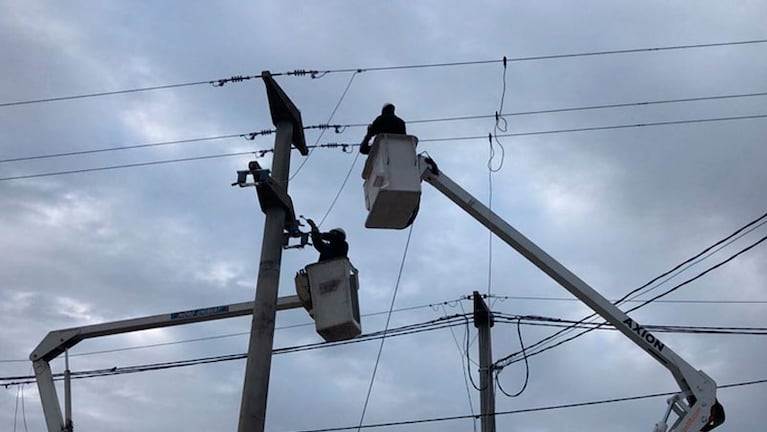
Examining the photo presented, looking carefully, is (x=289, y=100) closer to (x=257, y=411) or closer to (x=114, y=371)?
(x=257, y=411)

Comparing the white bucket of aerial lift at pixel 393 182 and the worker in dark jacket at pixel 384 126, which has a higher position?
the worker in dark jacket at pixel 384 126

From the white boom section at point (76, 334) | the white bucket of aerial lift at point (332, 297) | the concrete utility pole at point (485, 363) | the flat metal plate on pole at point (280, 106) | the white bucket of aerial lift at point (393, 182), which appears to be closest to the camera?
the white bucket of aerial lift at point (393, 182)

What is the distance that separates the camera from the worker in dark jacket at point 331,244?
332 inches

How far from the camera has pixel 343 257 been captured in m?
8.32

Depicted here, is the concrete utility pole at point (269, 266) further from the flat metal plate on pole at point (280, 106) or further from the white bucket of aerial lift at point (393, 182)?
the white bucket of aerial lift at point (393, 182)

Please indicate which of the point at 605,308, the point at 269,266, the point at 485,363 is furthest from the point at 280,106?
the point at 485,363

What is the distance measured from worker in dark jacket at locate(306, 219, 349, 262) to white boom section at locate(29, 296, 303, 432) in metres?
1.14

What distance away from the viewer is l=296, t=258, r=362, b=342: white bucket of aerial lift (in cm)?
793

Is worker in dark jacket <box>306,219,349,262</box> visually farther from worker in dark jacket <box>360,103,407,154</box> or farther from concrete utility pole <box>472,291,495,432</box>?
concrete utility pole <box>472,291,495,432</box>

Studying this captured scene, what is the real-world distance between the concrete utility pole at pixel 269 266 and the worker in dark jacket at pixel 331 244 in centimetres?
36

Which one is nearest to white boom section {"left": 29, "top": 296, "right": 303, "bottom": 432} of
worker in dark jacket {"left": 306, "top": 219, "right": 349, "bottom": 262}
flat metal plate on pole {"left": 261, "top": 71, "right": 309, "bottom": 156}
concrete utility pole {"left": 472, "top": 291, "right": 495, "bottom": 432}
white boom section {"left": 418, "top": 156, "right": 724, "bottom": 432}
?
worker in dark jacket {"left": 306, "top": 219, "right": 349, "bottom": 262}

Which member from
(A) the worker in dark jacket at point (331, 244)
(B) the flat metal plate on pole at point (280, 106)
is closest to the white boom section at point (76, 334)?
(A) the worker in dark jacket at point (331, 244)

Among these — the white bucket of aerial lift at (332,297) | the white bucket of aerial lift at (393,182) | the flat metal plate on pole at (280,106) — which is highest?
the flat metal plate on pole at (280,106)

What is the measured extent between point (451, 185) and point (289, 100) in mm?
1985
